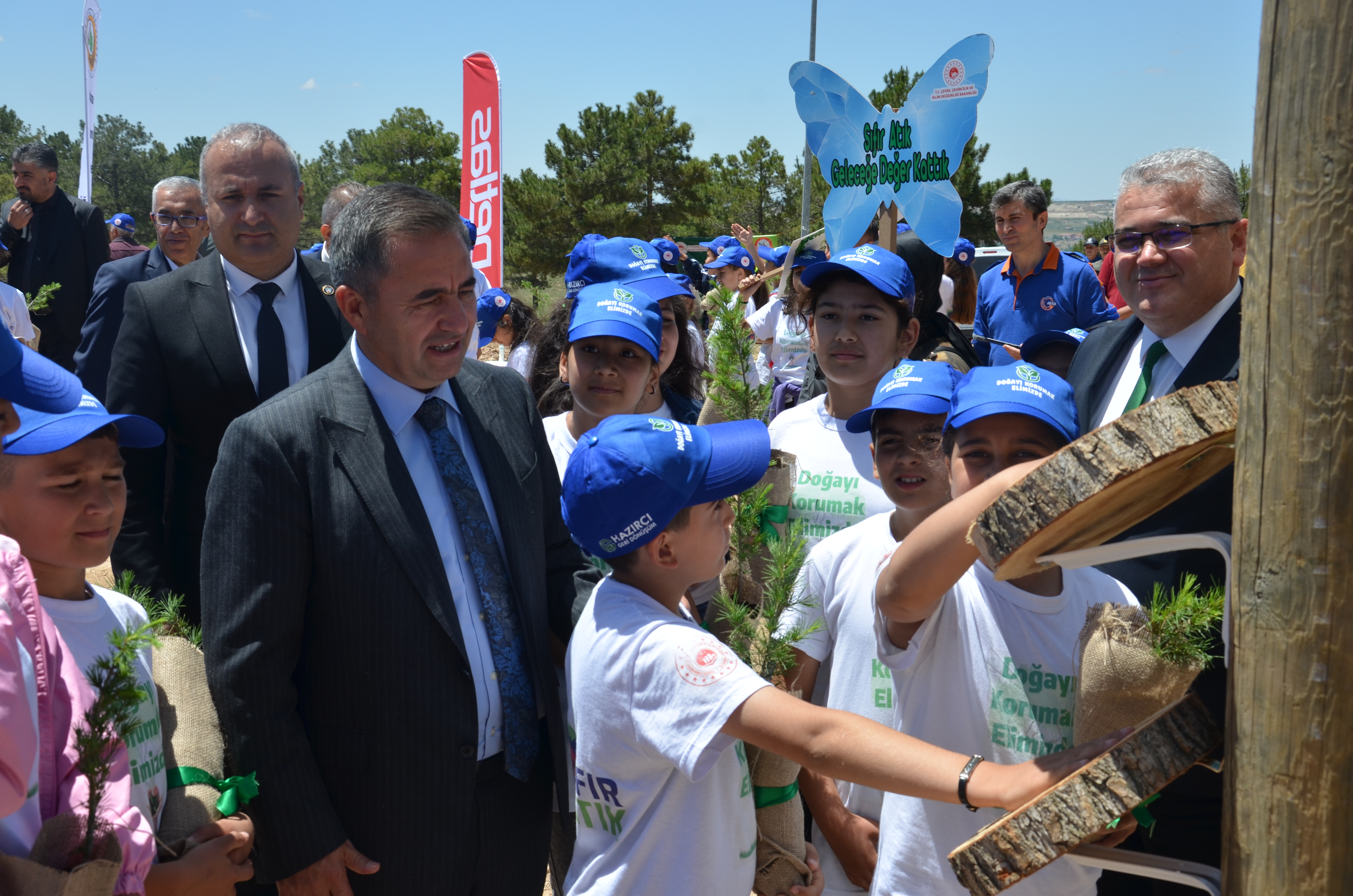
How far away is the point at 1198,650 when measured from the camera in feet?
4.10

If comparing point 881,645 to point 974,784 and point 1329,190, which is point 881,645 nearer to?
point 974,784

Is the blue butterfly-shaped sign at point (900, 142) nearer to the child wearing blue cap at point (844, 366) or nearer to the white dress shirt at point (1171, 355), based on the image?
the child wearing blue cap at point (844, 366)

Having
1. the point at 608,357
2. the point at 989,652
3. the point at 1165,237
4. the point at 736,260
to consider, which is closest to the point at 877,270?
the point at 1165,237

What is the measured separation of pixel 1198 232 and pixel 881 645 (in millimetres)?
1583

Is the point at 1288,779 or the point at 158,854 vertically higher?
the point at 1288,779

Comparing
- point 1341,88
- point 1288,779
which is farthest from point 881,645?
point 1341,88

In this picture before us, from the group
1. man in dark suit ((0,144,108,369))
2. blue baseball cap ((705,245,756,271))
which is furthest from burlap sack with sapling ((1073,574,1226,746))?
blue baseball cap ((705,245,756,271))

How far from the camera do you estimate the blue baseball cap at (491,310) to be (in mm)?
6531

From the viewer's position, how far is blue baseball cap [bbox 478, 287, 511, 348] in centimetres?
653

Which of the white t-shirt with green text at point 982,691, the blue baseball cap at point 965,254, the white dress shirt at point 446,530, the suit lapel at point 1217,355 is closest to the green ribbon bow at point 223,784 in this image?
the white dress shirt at point 446,530

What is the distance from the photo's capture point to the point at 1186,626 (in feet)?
4.06

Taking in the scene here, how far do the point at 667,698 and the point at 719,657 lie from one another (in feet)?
0.36

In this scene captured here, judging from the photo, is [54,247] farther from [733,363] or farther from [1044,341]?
[733,363]

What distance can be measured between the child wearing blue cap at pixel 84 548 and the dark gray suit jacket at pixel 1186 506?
1697 mm
